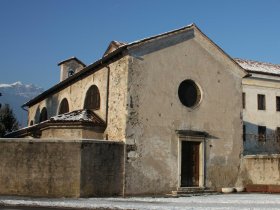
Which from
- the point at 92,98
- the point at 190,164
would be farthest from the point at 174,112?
the point at 92,98

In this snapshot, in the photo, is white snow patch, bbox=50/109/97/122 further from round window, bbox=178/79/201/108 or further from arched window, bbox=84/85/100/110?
round window, bbox=178/79/201/108

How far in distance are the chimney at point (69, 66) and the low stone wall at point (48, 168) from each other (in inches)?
633

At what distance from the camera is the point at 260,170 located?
20.3 metres

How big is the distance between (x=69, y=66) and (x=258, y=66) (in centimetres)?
1817

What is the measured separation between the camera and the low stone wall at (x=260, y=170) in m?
19.8

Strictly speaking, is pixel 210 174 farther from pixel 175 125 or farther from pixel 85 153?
pixel 85 153

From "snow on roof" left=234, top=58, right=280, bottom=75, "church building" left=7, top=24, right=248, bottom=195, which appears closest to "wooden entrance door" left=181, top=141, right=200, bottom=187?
"church building" left=7, top=24, right=248, bottom=195

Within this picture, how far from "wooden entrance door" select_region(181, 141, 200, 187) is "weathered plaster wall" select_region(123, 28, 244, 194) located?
475mm

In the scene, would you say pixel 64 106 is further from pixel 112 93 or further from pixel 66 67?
pixel 66 67

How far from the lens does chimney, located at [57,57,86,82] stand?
3158cm

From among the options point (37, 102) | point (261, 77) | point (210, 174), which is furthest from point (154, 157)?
point (261, 77)

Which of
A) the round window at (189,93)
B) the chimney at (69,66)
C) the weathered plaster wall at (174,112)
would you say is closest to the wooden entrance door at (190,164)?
the weathered plaster wall at (174,112)

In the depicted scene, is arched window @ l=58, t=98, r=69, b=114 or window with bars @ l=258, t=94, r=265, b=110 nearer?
arched window @ l=58, t=98, r=69, b=114

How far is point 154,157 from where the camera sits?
17.9m
